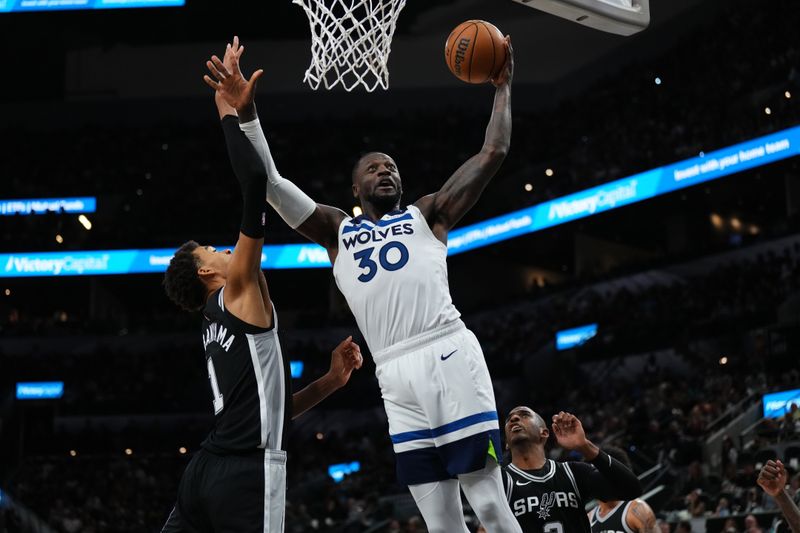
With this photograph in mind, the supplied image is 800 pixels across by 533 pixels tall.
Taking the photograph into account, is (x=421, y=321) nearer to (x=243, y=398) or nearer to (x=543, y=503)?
(x=243, y=398)

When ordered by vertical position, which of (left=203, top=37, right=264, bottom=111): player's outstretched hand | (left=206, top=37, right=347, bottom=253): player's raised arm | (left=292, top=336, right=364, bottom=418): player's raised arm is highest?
(left=203, top=37, right=264, bottom=111): player's outstretched hand

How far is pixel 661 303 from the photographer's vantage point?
2342cm

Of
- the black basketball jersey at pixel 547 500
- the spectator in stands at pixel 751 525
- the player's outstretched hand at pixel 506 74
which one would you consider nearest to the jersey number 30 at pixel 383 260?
the player's outstretched hand at pixel 506 74

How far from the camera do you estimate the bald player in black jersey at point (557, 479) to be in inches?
212

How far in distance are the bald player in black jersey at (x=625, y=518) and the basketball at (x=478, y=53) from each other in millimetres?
2844

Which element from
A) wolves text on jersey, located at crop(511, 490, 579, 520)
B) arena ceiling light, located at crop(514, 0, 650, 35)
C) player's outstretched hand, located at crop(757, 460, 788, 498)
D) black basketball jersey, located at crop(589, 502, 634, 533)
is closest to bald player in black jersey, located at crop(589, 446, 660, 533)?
black basketball jersey, located at crop(589, 502, 634, 533)

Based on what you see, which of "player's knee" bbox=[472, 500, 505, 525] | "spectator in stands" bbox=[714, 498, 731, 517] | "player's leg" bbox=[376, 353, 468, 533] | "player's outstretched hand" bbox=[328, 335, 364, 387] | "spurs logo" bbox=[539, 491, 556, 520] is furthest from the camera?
"spectator in stands" bbox=[714, 498, 731, 517]

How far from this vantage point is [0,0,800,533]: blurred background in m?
20.2

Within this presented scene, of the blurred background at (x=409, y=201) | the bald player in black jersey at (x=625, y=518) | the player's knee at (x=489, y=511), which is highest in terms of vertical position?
the blurred background at (x=409, y=201)

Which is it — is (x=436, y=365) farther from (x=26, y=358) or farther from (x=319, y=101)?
(x=319, y=101)

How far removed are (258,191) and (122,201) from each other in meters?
28.4

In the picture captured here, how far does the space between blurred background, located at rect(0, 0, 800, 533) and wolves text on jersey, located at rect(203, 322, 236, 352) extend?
10868 mm

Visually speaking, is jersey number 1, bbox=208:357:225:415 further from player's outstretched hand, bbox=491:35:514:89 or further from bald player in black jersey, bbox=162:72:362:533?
player's outstretched hand, bbox=491:35:514:89

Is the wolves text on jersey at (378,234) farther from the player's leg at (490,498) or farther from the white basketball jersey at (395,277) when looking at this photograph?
the player's leg at (490,498)
